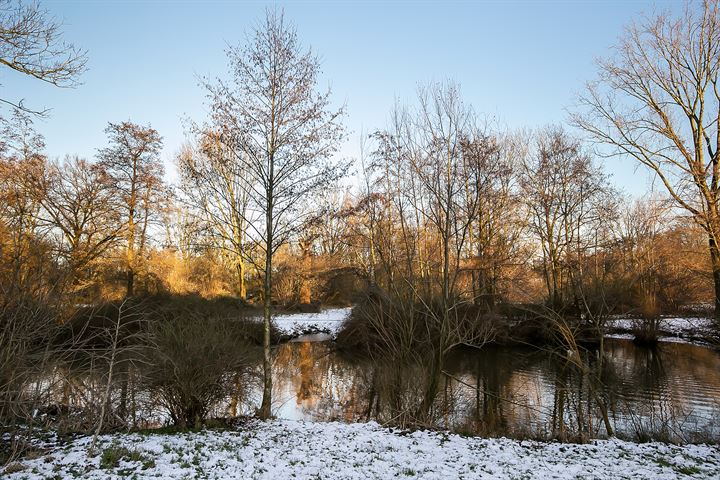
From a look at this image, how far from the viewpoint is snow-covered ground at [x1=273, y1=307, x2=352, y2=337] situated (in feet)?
88.4

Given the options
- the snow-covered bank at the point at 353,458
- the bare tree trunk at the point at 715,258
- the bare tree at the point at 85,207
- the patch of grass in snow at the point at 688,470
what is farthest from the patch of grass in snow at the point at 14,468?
the bare tree at the point at 85,207

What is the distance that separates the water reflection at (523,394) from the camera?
8805mm

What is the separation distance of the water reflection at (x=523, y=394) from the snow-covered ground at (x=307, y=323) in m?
7.35

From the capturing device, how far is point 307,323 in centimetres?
2945

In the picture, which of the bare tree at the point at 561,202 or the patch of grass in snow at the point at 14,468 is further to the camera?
the bare tree at the point at 561,202

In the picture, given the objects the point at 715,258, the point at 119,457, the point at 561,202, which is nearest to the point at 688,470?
the point at 119,457

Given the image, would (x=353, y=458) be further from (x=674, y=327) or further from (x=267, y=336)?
(x=674, y=327)

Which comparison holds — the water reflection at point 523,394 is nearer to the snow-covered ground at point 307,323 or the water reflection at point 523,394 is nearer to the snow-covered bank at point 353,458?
the snow-covered bank at point 353,458

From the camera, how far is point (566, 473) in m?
5.62

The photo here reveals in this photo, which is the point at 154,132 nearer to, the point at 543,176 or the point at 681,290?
the point at 543,176

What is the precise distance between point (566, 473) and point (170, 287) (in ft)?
80.8

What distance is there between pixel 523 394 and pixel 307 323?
1905cm

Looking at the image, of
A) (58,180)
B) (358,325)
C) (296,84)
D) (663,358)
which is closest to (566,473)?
(296,84)

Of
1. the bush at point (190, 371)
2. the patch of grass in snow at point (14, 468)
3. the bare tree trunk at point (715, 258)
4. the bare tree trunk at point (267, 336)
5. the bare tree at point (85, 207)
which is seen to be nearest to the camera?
the patch of grass in snow at point (14, 468)
